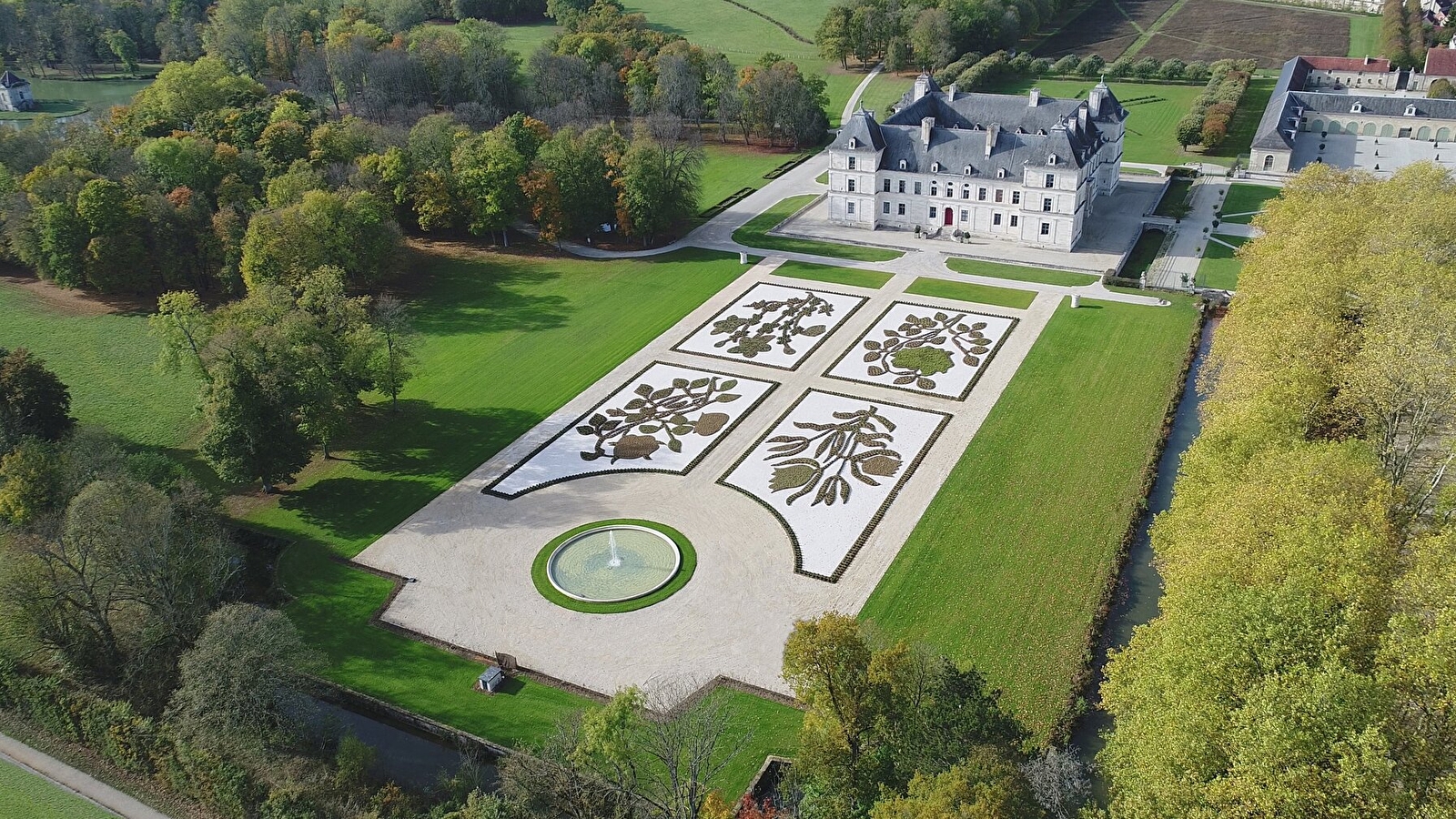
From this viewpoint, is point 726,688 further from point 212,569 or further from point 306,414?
point 306,414

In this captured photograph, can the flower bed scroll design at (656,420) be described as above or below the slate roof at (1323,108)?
below

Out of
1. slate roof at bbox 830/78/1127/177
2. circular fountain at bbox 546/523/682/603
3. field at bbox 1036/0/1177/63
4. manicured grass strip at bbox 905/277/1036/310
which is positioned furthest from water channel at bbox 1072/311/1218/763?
field at bbox 1036/0/1177/63

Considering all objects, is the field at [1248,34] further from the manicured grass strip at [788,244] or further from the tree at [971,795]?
the tree at [971,795]

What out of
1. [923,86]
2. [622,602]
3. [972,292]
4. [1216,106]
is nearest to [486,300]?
[972,292]

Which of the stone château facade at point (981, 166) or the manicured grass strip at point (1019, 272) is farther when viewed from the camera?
the stone château facade at point (981, 166)

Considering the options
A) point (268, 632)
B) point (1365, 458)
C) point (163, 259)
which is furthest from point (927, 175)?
point (268, 632)

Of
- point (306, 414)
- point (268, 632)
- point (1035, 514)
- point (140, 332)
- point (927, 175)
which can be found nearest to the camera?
point (268, 632)

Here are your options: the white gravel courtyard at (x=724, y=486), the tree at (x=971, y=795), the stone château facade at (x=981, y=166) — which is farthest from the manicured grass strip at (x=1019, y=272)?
the tree at (x=971, y=795)

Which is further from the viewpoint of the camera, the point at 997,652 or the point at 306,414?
the point at 306,414
